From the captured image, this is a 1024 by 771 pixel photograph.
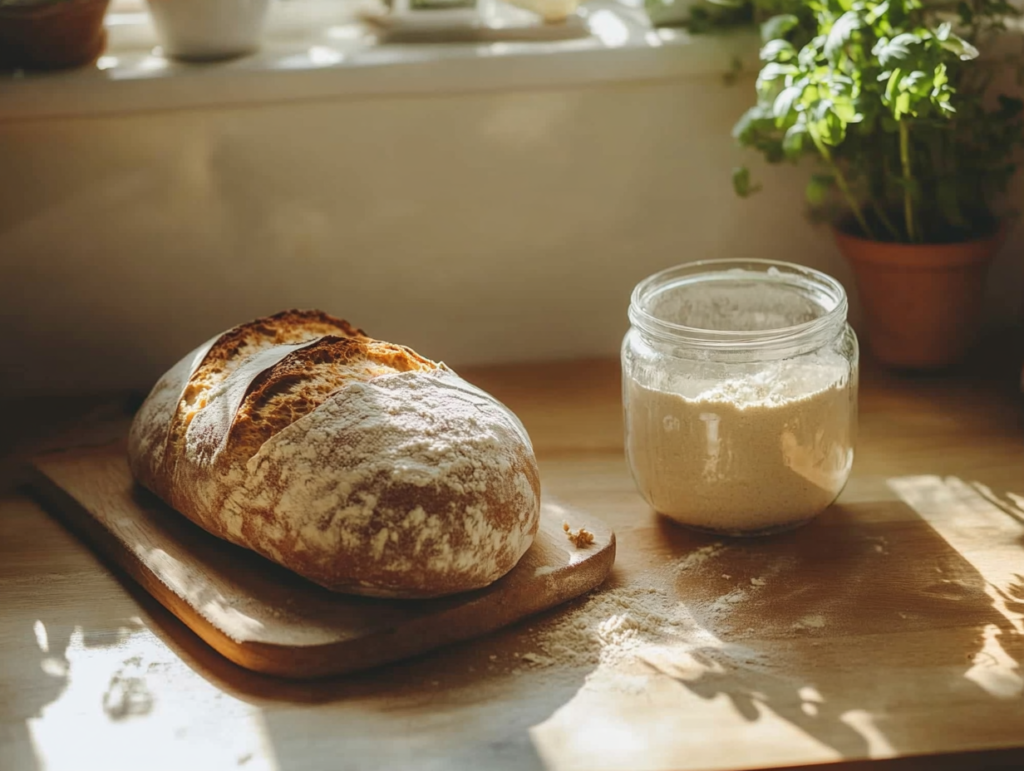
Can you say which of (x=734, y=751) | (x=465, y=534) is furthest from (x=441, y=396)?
(x=734, y=751)

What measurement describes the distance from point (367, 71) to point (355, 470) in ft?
2.22

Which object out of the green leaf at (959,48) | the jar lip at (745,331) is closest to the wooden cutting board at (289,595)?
the jar lip at (745,331)

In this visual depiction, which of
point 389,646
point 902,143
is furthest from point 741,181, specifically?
point 389,646

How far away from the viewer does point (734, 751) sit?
0.87 meters

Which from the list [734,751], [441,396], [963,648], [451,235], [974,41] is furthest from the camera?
[451,235]

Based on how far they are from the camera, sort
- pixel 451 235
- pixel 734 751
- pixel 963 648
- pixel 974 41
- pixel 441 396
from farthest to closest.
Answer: pixel 451 235
pixel 974 41
pixel 441 396
pixel 963 648
pixel 734 751

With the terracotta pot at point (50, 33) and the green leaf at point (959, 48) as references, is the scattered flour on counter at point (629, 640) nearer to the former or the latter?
the green leaf at point (959, 48)

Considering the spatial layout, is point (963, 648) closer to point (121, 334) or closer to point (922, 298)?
point (922, 298)

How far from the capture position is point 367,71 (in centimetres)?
147

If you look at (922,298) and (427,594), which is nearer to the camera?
(427,594)

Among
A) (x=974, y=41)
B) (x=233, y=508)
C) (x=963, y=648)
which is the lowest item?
(x=963, y=648)

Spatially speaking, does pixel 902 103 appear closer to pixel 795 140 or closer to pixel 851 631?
pixel 795 140

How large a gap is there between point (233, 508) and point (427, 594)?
0.69 feet

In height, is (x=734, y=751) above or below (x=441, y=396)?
below
